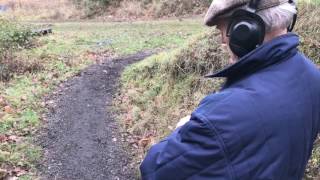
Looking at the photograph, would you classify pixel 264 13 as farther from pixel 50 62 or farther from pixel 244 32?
pixel 50 62

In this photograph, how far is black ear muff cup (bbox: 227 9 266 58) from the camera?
79.9 inches

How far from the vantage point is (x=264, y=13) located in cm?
204

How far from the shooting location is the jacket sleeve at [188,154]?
186 cm

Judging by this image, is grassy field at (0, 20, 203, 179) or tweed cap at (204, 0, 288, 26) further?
grassy field at (0, 20, 203, 179)

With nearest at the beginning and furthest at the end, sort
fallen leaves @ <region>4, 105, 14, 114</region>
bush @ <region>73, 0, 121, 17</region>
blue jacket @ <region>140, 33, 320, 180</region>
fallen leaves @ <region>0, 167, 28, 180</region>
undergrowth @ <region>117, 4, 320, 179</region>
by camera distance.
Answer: blue jacket @ <region>140, 33, 320, 180</region>
fallen leaves @ <region>0, 167, 28, 180</region>
undergrowth @ <region>117, 4, 320, 179</region>
fallen leaves @ <region>4, 105, 14, 114</region>
bush @ <region>73, 0, 121, 17</region>

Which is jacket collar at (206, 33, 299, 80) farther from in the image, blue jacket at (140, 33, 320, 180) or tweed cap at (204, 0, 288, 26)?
tweed cap at (204, 0, 288, 26)

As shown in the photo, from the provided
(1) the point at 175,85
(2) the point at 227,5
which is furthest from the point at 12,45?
(2) the point at 227,5

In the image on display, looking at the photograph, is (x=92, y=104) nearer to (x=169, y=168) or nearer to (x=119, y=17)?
(x=169, y=168)

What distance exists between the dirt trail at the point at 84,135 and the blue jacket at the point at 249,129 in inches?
194

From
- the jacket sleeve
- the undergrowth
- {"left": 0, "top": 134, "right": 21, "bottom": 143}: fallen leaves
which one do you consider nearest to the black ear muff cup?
the jacket sleeve

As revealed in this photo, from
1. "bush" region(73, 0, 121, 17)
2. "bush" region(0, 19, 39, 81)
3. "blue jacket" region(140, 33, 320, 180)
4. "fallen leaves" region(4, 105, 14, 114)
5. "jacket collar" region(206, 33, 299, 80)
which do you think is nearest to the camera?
"blue jacket" region(140, 33, 320, 180)

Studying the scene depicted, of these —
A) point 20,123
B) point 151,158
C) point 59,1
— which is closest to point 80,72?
point 20,123

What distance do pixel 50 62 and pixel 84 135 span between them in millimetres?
5568

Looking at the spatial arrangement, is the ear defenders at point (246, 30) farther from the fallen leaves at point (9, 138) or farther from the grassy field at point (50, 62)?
the fallen leaves at point (9, 138)
